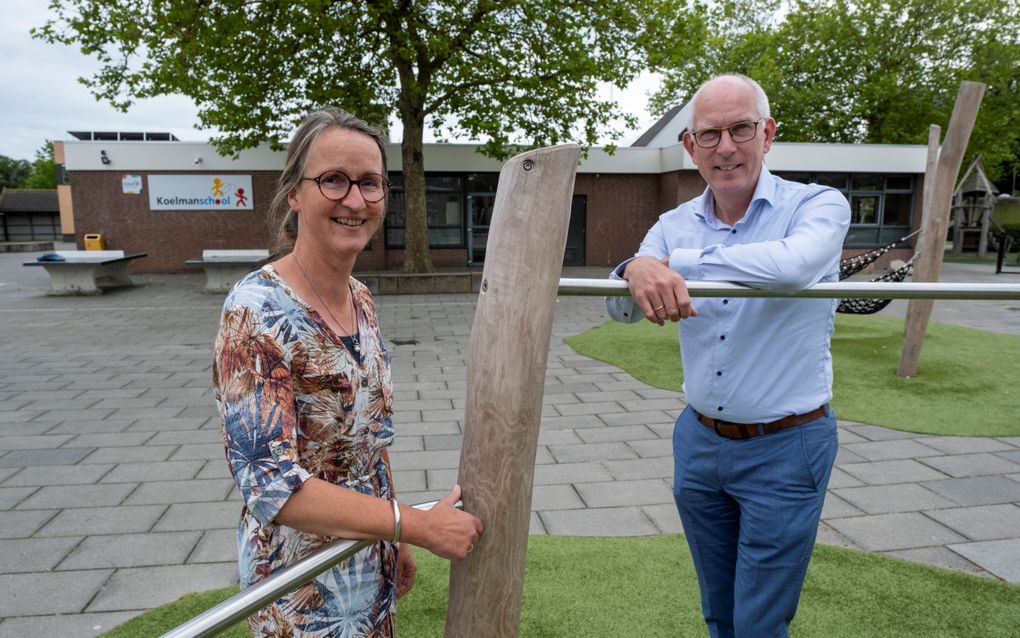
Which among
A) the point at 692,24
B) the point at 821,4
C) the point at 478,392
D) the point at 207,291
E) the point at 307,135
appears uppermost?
the point at 821,4

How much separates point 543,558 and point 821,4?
2986 cm

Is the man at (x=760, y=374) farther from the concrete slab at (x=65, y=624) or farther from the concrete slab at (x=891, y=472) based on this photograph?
the concrete slab at (x=891, y=472)

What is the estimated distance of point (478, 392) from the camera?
139 centimetres

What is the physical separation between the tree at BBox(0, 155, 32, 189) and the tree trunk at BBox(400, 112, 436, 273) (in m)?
79.7

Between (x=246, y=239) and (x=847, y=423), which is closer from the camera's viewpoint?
(x=847, y=423)

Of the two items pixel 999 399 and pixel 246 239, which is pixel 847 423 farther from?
pixel 246 239

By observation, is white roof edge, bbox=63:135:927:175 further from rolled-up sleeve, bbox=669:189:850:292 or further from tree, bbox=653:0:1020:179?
rolled-up sleeve, bbox=669:189:850:292

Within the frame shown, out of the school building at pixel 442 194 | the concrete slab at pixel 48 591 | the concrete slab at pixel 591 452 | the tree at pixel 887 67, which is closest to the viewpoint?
the concrete slab at pixel 48 591

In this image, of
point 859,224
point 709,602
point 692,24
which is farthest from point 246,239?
point 709,602

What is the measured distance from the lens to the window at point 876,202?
21641 millimetres

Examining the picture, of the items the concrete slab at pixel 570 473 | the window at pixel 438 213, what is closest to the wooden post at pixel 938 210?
the concrete slab at pixel 570 473

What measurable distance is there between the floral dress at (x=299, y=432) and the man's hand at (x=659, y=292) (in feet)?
2.02

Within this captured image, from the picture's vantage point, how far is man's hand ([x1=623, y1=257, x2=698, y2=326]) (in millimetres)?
1558

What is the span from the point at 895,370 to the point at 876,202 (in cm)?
1695
